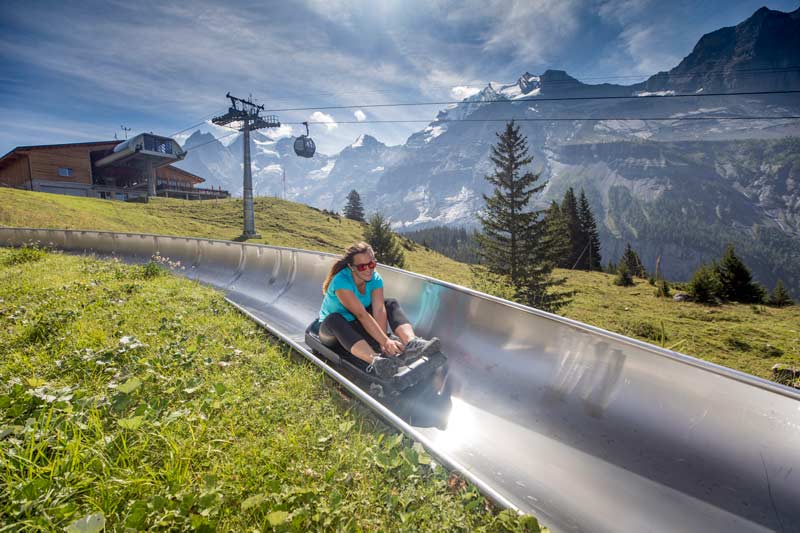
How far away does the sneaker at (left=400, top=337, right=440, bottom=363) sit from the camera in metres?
3.45

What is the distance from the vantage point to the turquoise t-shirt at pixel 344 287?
4078mm

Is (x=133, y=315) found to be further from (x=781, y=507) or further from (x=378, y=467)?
(x=781, y=507)

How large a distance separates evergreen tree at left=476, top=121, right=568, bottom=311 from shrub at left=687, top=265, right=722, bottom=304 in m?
7.32

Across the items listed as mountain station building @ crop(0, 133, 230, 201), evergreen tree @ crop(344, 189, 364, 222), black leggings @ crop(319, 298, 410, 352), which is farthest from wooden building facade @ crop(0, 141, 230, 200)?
black leggings @ crop(319, 298, 410, 352)

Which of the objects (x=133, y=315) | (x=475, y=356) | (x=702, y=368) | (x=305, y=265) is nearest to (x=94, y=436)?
(x=133, y=315)

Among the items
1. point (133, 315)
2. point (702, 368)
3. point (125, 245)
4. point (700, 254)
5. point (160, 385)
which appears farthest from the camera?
point (700, 254)

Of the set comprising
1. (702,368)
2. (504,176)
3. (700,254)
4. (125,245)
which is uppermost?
(504,176)

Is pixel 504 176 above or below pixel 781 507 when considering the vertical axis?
above

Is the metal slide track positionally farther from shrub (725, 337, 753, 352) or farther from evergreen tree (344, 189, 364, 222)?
evergreen tree (344, 189, 364, 222)

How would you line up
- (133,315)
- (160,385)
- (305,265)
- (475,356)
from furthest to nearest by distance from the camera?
1. (305,265)
2. (133,315)
3. (475,356)
4. (160,385)

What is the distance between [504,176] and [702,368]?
71.3 ft

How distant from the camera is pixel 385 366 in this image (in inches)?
129

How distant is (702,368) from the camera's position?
2.51 m

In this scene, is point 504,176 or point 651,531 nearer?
point 651,531
